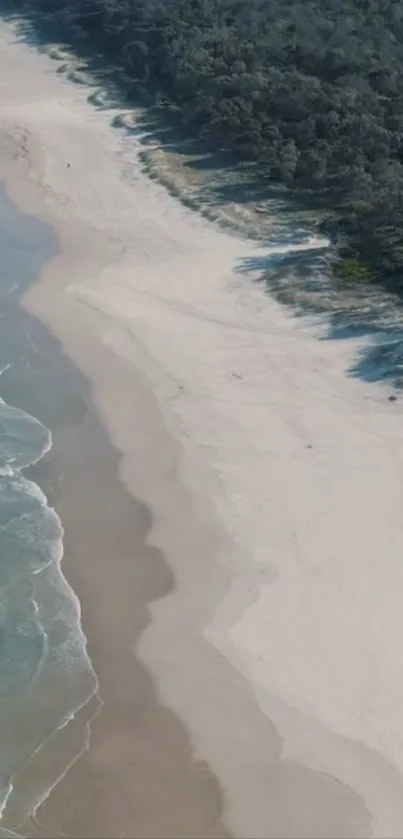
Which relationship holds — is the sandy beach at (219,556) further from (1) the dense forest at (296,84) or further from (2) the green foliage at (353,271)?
(1) the dense forest at (296,84)

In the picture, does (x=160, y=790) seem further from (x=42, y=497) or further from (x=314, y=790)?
(x=42, y=497)

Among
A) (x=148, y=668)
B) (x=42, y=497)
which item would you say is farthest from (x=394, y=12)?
(x=148, y=668)

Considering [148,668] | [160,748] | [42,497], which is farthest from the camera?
[42,497]

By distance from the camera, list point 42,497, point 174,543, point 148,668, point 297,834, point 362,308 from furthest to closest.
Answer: point 362,308 → point 42,497 → point 174,543 → point 148,668 → point 297,834

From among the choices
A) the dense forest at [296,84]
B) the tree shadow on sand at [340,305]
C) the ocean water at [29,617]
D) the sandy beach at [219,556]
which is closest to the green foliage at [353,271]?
the dense forest at [296,84]

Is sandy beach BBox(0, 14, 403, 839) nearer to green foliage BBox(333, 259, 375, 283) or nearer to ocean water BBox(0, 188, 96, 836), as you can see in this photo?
ocean water BBox(0, 188, 96, 836)

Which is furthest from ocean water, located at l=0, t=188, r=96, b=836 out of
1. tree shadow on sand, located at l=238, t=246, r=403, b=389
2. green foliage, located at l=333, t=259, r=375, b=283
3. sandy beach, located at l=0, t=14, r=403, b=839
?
green foliage, located at l=333, t=259, r=375, b=283
